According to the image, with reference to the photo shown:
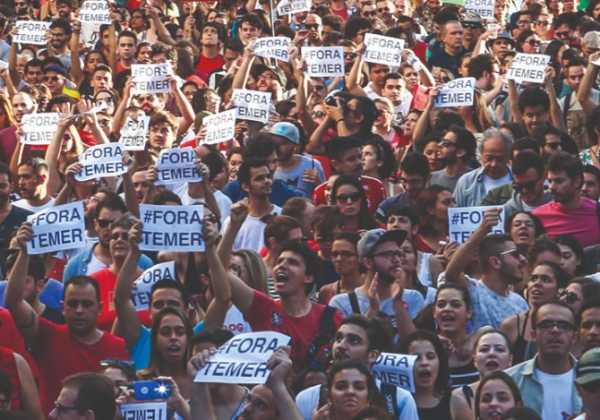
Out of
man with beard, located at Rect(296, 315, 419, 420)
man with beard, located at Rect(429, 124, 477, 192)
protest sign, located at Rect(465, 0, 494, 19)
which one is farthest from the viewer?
protest sign, located at Rect(465, 0, 494, 19)

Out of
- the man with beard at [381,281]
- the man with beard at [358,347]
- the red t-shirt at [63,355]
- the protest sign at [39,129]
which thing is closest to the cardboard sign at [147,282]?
the red t-shirt at [63,355]

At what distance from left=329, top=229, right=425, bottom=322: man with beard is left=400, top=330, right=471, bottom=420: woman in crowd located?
1.01 metres

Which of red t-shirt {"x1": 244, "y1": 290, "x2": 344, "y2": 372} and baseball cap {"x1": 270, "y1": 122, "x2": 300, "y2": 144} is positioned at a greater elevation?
baseball cap {"x1": 270, "y1": 122, "x2": 300, "y2": 144}

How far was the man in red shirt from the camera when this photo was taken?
977 cm

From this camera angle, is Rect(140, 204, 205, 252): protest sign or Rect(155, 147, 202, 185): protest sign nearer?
Rect(140, 204, 205, 252): protest sign

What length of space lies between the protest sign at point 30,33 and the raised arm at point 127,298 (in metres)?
7.81

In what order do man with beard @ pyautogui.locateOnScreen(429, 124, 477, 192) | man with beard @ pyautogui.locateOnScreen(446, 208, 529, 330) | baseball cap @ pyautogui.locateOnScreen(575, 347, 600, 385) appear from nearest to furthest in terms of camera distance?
baseball cap @ pyautogui.locateOnScreen(575, 347, 600, 385) < man with beard @ pyautogui.locateOnScreen(446, 208, 529, 330) < man with beard @ pyautogui.locateOnScreen(429, 124, 477, 192)

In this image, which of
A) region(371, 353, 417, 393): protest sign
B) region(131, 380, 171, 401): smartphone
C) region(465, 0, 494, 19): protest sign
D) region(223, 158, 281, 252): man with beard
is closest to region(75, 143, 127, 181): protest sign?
region(223, 158, 281, 252): man with beard

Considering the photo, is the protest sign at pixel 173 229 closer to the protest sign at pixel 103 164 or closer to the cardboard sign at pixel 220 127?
the protest sign at pixel 103 164

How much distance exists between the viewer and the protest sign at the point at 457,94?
48.5 feet

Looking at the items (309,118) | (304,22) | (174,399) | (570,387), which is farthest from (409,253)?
(304,22)

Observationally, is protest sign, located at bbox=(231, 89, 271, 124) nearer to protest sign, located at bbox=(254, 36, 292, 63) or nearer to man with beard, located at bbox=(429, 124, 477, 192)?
protest sign, located at bbox=(254, 36, 292, 63)

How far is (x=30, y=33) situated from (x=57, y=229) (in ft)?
25.1

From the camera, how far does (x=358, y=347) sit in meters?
9.38
